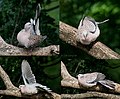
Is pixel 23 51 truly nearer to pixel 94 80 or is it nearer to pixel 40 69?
pixel 40 69

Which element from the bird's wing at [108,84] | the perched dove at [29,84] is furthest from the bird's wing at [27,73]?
the bird's wing at [108,84]

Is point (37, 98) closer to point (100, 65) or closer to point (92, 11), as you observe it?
point (100, 65)

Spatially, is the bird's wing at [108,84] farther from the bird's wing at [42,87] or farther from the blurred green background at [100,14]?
the bird's wing at [42,87]

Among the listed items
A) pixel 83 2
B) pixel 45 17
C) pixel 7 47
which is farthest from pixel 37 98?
pixel 83 2

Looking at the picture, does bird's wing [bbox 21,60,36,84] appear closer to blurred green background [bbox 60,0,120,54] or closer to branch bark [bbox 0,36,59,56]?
branch bark [bbox 0,36,59,56]

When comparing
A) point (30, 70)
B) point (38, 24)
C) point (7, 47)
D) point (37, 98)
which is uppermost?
point (38, 24)

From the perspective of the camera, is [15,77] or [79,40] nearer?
[79,40]

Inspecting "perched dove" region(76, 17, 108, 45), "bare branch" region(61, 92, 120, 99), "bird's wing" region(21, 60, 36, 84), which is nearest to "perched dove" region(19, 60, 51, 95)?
"bird's wing" region(21, 60, 36, 84)
